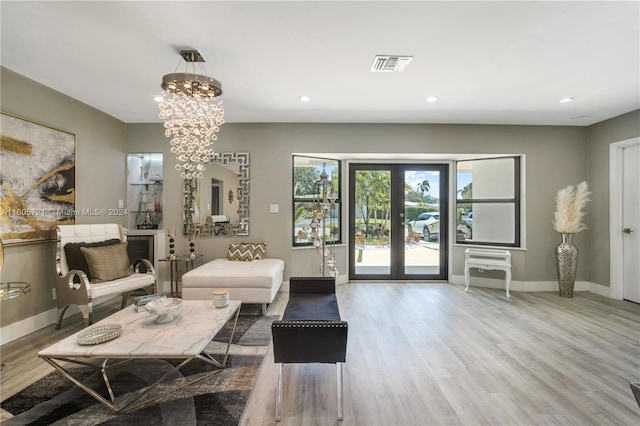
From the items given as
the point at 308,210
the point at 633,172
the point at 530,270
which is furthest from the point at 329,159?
the point at 633,172

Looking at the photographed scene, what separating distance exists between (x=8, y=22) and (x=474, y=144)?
213 inches

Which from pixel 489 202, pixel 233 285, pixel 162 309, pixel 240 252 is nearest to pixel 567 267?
pixel 489 202

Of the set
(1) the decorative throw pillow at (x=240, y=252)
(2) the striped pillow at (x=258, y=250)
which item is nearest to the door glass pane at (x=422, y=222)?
(2) the striped pillow at (x=258, y=250)

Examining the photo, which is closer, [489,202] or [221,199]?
[221,199]

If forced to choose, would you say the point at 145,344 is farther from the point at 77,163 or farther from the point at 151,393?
the point at 77,163

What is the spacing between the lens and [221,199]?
4.48 metres

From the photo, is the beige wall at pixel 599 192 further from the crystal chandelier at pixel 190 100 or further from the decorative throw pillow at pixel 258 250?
the crystal chandelier at pixel 190 100

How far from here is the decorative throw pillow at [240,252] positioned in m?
4.21

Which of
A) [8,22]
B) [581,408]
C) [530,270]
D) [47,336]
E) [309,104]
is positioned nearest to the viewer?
[581,408]

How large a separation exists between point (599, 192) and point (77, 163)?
24.4 feet

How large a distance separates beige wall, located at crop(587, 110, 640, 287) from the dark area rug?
5193 mm

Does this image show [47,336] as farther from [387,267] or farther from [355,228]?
[387,267]

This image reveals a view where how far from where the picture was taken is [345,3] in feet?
6.06

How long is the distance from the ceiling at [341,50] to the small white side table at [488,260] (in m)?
2.12
